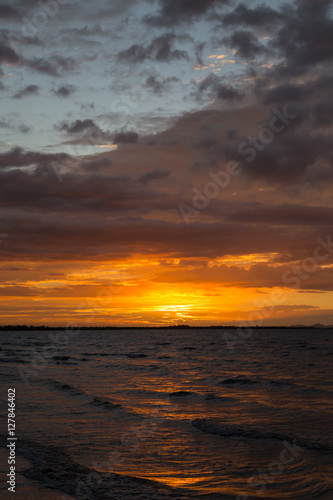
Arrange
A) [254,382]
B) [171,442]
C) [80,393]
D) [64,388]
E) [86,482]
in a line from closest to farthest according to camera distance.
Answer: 1. [86,482]
2. [171,442]
3. [80,393]
4. [64,388]
5. [254,382]

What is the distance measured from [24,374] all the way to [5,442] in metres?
23.2

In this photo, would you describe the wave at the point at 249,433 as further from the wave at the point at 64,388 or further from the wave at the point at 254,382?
the wave at the point at 254,382

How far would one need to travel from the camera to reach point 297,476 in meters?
12.1

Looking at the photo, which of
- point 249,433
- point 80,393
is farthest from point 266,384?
point 249,433

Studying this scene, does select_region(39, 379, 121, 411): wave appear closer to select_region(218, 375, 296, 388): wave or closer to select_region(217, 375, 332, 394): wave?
select_region(217, 375, 332, 394): wave

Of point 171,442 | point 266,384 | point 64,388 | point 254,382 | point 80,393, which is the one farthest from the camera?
point 254,382

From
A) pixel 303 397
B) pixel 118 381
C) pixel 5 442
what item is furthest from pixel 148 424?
pixel 118 381

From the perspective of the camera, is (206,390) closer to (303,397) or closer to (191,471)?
(303,397)

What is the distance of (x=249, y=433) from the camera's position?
16609 mm

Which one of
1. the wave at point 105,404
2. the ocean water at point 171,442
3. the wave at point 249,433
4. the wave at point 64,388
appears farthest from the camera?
the wave at point 64,388

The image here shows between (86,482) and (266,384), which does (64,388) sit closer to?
(266,384)

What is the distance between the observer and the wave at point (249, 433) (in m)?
15.0

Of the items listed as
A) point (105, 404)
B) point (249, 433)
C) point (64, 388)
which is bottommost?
point (249, 433)

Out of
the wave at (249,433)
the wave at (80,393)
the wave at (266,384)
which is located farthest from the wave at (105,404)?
the wave at (266,384)
